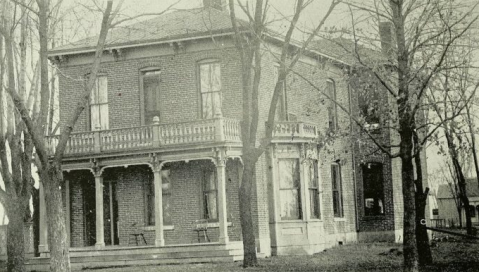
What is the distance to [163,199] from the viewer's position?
89.1 ft

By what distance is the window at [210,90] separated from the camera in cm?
2692

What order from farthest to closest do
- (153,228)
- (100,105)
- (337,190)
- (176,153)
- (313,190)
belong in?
(337,190), (100,105), (313,190), (153,228), (176,153)

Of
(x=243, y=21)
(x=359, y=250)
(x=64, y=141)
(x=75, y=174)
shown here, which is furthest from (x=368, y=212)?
(x=64, y=141)

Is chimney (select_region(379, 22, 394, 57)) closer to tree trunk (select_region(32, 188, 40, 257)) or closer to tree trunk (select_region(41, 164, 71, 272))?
tree trunk (select_region(41, 164, 71, 272))

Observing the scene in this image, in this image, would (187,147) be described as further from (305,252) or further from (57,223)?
(57,223)

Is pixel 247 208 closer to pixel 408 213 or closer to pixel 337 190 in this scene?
pixel 408 213

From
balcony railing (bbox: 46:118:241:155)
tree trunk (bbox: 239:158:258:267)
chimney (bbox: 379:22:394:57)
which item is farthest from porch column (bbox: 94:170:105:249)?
chimney (bbox: 379:22:394:57)

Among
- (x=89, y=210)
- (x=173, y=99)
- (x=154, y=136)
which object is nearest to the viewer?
(x=154, y=136)

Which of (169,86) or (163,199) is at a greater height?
(169,86)

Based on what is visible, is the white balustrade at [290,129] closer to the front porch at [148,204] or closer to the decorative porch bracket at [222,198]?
the front porch at [148,204]

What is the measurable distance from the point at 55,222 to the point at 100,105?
12.2 m

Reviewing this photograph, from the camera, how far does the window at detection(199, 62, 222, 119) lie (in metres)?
26.9

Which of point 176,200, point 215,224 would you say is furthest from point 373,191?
point 176,200

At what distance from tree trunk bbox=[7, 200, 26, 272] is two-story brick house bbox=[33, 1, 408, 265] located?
3.07m
